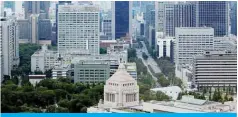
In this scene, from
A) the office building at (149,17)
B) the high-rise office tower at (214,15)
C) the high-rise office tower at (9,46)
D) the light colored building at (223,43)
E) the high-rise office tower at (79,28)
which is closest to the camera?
the high-rise office tower at (9,46)

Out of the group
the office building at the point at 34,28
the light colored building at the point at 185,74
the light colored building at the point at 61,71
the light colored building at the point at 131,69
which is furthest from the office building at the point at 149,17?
the light colored building at the point at 61,71

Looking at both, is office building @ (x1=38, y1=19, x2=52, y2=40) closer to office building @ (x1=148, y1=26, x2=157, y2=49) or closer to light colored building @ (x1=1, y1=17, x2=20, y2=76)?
office building @ (x1=148, y1=26, x2=157, y2=49)

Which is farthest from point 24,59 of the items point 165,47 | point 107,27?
point 107,27

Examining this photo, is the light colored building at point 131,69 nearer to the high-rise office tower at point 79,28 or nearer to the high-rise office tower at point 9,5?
the high-rise office tower at point 79,28

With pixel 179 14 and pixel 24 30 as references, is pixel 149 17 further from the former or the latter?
pixel 24 30

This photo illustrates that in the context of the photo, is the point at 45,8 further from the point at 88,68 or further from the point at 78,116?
the point at 78,116

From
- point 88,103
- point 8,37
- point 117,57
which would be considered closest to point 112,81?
point 88,103
